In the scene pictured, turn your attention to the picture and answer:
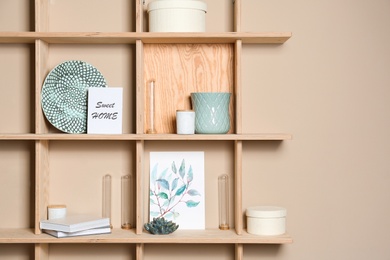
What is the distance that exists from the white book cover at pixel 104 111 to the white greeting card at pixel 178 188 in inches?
9.3

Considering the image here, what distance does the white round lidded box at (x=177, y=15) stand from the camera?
9.69 feet

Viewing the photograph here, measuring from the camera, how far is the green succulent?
295 centimetres

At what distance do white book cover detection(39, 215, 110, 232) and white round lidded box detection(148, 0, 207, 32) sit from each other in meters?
0.86

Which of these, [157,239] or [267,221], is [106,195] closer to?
[157,239]

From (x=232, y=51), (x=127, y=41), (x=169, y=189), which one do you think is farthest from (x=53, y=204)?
(x=232, y=51)

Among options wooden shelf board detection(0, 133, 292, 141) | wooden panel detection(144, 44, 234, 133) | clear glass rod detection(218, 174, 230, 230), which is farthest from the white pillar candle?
clear glass rod detection(218, 174, 230, 230)

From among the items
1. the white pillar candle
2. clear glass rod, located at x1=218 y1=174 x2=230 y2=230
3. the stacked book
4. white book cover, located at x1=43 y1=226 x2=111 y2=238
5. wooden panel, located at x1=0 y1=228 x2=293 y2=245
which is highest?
the white pillar candle

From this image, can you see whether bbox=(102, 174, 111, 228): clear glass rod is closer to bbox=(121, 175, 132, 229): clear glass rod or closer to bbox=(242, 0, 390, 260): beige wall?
bbox=(121, 175, 132, 229): clear glass rod

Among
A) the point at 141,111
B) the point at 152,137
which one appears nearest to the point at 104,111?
the point at 141,111

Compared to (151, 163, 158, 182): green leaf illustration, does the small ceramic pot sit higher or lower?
higher

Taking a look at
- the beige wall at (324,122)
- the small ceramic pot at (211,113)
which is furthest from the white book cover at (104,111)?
the beige wall at (324,122)

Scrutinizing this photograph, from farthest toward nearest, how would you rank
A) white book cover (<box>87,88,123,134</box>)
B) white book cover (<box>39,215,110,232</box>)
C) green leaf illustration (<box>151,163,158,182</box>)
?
green leaf illustration (<box>151,163,158,182</box>) → white book cover (<box>87,88,123,134</box>) → white book cover (<box>39,215,110,232</box>)

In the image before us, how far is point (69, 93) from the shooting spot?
309cm

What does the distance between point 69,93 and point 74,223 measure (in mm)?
589
